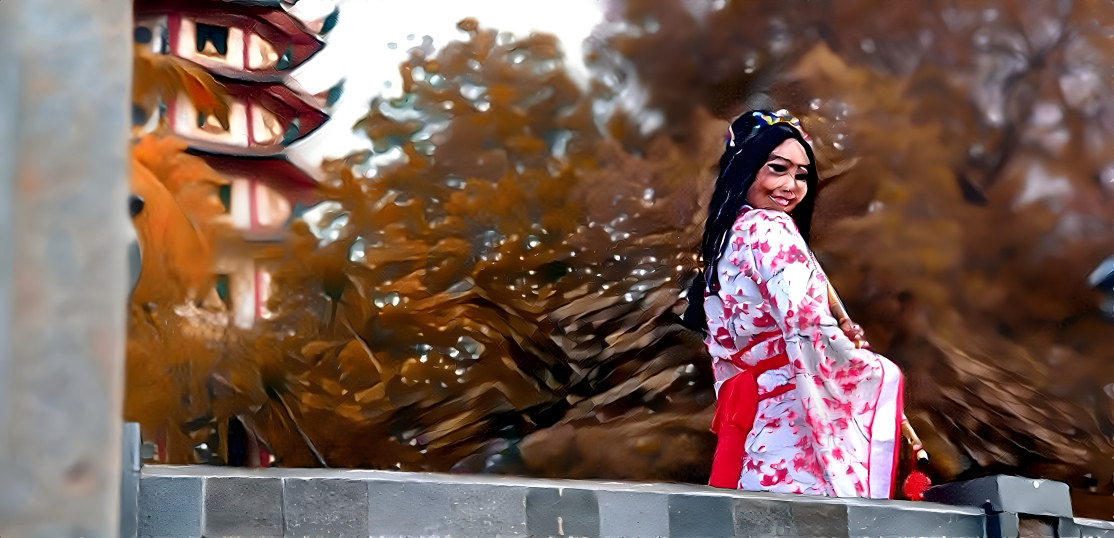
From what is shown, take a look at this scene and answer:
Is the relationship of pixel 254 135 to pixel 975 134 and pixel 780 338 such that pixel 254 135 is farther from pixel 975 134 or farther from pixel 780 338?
pixel 975 134

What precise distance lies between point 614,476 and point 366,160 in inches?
63.4

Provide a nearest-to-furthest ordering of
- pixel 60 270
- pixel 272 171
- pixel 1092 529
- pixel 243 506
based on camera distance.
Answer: pixel 60 270 < pixel 243 506 < pixel 1092 529 < pixel 272 171

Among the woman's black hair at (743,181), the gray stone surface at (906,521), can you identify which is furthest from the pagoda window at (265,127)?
the gray stone surface at (906,521)

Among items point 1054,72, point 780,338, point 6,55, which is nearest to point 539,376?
point 780,338

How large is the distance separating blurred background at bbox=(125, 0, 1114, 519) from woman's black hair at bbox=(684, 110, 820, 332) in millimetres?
797

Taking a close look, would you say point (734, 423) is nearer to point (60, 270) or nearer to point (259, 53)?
point (259, 53)

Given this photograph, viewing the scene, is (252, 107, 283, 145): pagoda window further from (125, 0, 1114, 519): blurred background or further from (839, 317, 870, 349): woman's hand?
(839, 317, 870, 349): woman's hand

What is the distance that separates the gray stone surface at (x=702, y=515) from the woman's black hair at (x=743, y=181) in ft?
4.20

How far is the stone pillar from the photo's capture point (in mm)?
1200

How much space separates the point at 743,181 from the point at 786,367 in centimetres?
66

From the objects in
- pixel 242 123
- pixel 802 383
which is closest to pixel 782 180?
pixel 802 383

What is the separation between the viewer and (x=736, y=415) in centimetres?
423

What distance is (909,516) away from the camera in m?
3.40

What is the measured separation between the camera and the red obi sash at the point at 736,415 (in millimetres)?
4211
